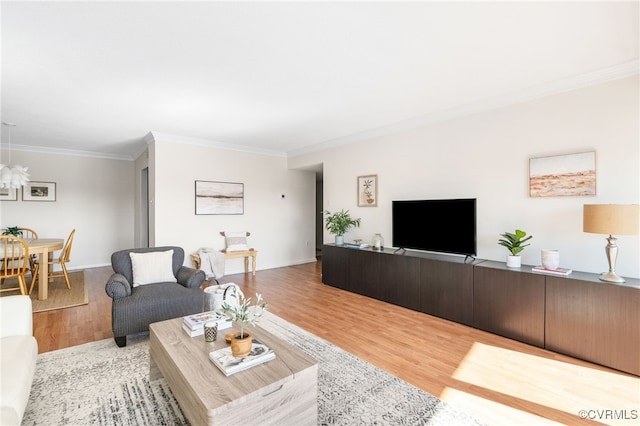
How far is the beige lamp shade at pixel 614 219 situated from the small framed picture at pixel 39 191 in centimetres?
841

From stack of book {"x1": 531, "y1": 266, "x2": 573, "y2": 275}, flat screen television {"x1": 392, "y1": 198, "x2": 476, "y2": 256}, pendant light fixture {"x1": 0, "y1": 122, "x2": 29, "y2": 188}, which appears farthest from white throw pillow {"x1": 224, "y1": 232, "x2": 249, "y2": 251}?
stack of book {"x1": 531, "y1": 266, "x2": 573, "y2": 275}

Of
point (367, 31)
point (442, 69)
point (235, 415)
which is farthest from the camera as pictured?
point (442, 69)

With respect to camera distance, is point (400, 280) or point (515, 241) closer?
point (515, 241)

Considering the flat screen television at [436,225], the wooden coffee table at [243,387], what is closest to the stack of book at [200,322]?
the wooden coffee table at [243,387]

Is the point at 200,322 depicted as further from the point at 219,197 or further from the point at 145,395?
the point at 219,197

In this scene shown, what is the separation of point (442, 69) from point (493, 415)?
2.67 m

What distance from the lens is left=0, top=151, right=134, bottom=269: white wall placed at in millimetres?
5914

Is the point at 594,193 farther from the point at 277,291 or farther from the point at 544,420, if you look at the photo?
the point at 277,291

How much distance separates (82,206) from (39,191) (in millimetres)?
730

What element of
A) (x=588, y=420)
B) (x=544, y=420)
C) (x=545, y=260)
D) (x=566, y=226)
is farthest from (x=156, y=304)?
(x=566, y=226)

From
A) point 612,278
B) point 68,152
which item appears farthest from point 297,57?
point 68,152

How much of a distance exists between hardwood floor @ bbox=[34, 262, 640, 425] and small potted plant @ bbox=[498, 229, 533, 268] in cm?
77

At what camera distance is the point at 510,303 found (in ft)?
9.61

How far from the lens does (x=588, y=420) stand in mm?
1815
